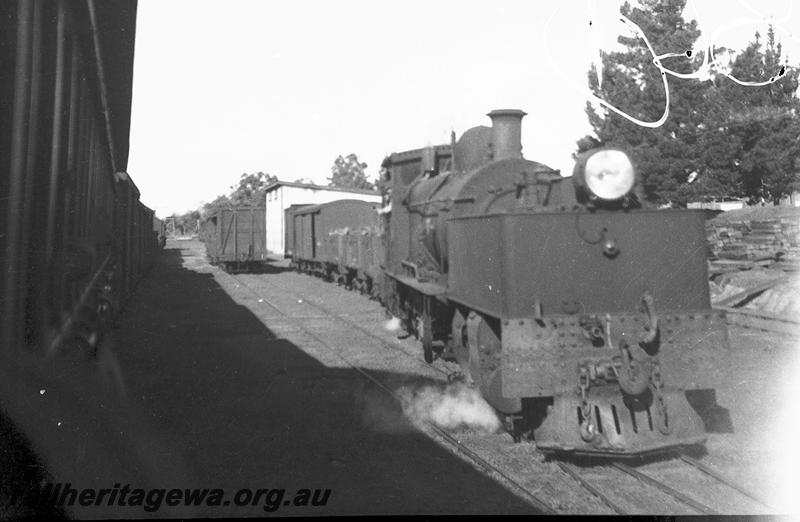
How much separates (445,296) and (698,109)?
381 inches

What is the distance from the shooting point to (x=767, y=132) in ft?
40.7

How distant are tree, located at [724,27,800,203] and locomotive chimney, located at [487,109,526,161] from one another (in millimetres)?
6296

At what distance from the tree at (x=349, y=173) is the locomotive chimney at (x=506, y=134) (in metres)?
93.1

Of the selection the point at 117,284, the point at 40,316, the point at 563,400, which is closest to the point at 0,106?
the point at 40,316

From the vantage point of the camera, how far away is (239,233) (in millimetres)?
27188

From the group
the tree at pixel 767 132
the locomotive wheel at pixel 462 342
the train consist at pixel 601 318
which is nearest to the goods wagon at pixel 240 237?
the tree at pixel 767 132

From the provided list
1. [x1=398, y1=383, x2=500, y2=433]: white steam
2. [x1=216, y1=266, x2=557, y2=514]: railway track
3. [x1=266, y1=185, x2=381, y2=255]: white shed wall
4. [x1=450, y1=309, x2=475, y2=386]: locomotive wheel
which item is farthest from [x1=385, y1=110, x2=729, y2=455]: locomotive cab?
[x1=266, y1=185, x2=381, y2=255]: white shed wall

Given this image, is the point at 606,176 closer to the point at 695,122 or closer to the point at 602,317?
the point at 602,317

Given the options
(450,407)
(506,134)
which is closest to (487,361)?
(450,407)

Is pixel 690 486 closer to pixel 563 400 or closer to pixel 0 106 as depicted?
pixel 563 400

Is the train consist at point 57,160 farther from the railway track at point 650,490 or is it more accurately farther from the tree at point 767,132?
the tree at point 767,132

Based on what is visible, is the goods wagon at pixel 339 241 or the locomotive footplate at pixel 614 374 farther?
the goods wagon at pixel 339 241

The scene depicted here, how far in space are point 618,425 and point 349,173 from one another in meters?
99.4

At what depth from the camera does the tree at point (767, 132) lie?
39.2 feet
